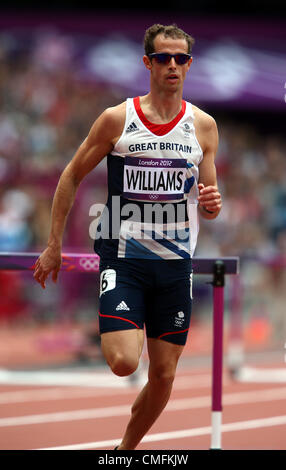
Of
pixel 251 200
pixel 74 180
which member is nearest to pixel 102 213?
pixel 74 180

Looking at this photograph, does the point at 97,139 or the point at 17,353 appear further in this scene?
the point at 17,353

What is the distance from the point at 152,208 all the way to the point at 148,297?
1.65 ft

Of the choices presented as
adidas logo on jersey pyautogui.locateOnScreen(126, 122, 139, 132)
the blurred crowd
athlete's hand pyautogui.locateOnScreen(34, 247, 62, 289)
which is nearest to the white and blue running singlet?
adidas logo on jersey pyautogui.locateOnScreen(126, 122, 139, 132)

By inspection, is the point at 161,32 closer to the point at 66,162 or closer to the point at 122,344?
the point at 122,344

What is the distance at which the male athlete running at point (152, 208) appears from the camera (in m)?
4.80

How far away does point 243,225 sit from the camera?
15227 mm

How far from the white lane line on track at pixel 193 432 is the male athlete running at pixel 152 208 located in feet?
5.36

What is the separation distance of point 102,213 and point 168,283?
1.76ft

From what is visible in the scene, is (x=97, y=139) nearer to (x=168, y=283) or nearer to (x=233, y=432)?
(x=168, y=283)

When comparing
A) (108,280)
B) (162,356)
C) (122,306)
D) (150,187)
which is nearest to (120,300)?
(122,306)

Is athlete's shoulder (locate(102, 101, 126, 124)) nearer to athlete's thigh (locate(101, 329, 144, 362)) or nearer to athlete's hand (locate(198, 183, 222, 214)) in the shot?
athlete's hand (locate(198, 183, 222, 214))

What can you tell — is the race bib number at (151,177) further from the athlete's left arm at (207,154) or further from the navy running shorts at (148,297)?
the navy running shorts at (148,297)

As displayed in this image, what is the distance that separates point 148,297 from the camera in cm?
497

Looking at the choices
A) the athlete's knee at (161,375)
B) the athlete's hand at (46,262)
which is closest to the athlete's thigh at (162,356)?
the athlete's knee at (161,375)
